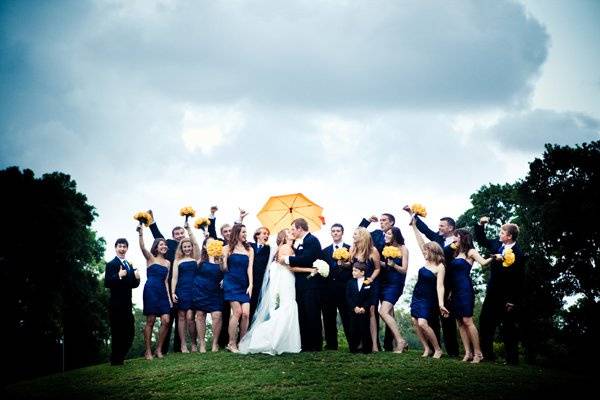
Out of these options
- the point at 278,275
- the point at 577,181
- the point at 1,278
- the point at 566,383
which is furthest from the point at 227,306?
the point at 577,181

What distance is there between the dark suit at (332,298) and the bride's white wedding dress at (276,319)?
3.90 ft

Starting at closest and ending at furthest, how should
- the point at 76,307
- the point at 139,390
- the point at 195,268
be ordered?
the point at 139,390
the point at 195,268
the point at 76,307

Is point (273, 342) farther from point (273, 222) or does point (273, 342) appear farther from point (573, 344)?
point (573, 344)

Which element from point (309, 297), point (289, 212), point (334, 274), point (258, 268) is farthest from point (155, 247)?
point (334, 274)

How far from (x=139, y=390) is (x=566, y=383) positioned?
7.52m

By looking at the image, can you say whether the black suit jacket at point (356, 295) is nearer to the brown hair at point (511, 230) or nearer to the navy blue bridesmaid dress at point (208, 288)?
the brown hair at point (511, 230)

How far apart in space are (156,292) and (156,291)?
0.09ft

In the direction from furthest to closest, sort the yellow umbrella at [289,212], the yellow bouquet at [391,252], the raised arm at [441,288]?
1. the yellow umbrella at [289,212]
2. the yellow bouquet at [391,252]
3. the raised arm at [441,288]

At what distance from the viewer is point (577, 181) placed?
1172 inches

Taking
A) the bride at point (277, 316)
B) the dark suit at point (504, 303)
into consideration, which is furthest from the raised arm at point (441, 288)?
the bride at point (277, 316)

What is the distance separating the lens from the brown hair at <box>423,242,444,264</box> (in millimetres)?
10570

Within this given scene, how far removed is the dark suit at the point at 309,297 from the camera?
11.2 m

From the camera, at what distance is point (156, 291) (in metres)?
11.7

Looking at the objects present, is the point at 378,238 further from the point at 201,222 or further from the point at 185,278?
the point at 185,278
